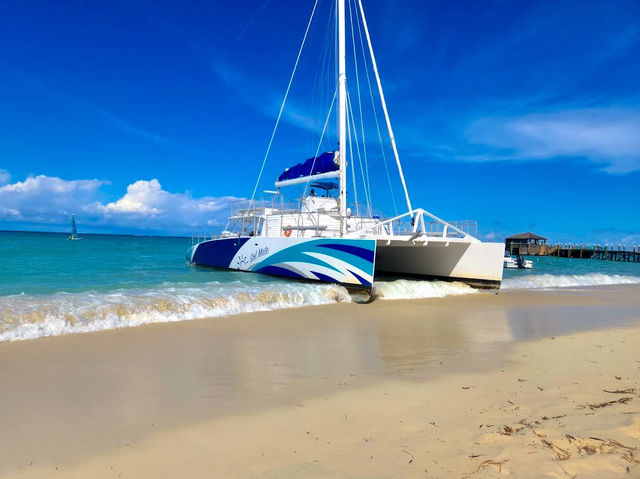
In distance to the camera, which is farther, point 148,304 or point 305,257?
point 305,257

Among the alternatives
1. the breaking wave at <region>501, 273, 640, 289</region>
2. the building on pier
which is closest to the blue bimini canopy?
the breaking wave at <region>501, 273, 640, 289</region>

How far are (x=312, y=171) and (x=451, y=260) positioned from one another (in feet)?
18.6

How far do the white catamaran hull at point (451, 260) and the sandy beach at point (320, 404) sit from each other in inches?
249

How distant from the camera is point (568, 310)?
9289 mm

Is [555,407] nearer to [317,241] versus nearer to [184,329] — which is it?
[184,329]

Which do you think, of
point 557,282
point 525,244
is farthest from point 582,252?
point 557,282

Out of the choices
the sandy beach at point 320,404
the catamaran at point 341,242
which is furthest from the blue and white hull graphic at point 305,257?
the sandy beach at point 320,404

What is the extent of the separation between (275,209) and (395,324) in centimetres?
955

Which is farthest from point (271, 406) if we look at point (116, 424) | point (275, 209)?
point (275, 209)

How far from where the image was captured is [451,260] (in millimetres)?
13297

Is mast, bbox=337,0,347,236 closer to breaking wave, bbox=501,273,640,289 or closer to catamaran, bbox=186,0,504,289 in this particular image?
catamaran, bbox=186,0,504,289

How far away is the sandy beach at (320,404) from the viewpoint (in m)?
2.27

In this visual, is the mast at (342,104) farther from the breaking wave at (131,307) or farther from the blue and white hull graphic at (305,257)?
the breaking wave at (131,307)

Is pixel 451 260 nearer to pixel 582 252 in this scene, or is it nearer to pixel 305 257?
pixel 305 257
